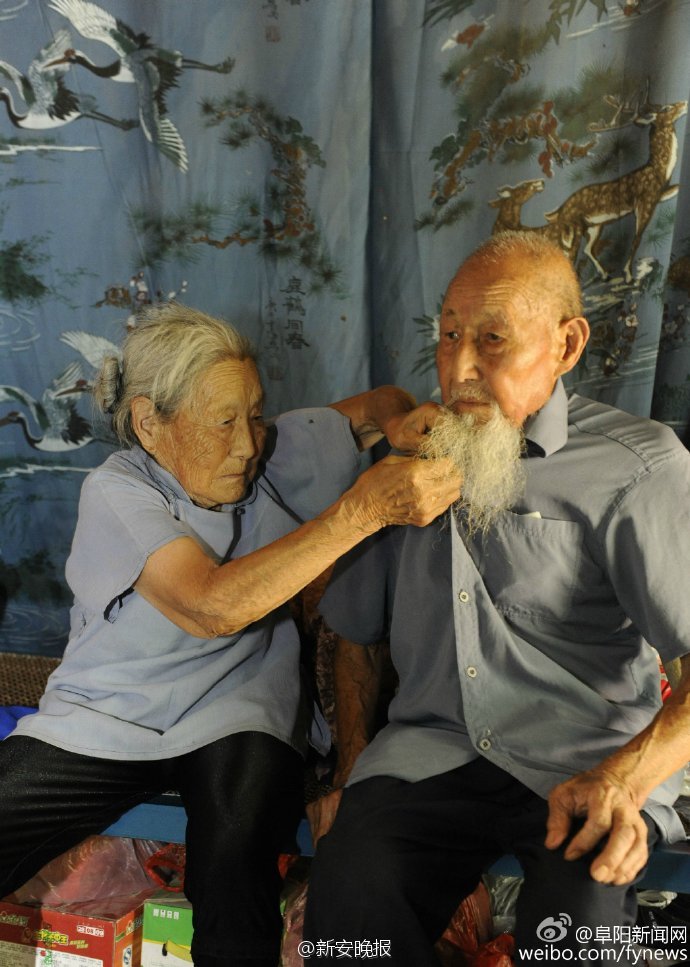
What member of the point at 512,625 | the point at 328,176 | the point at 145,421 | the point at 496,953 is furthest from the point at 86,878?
the point at 328,176

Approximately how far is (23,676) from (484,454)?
5.58 feet

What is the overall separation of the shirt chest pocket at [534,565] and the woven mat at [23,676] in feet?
4.88

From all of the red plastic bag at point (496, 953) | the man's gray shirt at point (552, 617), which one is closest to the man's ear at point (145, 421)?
the man's gray shirt at point (552, 617)

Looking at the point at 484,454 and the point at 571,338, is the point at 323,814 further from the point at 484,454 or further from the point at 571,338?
the point at 571,338

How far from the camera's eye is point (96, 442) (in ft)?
9.32

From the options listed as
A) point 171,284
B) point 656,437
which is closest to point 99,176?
point 171,284

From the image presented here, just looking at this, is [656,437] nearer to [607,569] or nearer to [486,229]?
[607,569]

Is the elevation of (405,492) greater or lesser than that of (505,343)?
lesser

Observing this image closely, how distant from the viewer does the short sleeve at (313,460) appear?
209cm

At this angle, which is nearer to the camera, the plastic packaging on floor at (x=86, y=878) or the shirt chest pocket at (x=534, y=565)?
the shirt chest pocket at (x=534, y=565)

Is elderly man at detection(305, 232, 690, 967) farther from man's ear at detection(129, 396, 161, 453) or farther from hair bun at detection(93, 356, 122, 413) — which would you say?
hair bun at detection(93, 356, 122, 413)

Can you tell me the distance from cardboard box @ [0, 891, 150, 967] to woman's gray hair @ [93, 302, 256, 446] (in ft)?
3.51

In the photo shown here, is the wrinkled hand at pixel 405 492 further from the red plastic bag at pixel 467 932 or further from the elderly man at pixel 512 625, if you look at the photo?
the red plastic bag at pixel 467 932

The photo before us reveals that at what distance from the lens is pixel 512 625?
1.75 metres
